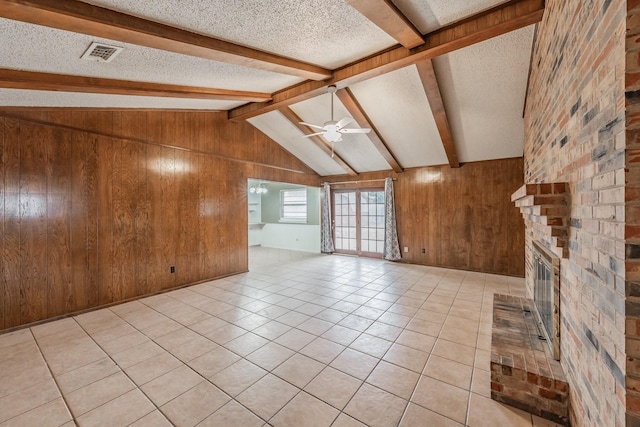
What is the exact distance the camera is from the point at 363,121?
468 cm

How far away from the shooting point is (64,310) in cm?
338

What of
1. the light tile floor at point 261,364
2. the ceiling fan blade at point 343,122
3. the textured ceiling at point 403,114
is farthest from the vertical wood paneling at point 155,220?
the textured ceiling at point 403,114

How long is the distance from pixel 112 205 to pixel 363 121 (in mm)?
4105

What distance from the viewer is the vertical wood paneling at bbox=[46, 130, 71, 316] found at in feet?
10.8

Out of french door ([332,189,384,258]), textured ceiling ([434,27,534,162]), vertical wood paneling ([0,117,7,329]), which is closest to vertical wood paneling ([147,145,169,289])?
vertical wood paneling ([0,117,7,329])

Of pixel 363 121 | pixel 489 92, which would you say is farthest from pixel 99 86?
Result: pixel 489 92

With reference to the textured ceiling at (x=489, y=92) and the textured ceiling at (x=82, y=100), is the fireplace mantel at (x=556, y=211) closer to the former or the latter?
the textured ceiling at (x=489, y=92)

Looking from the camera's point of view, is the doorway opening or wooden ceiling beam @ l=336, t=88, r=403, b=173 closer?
wooden ceiling beam @ l=336, t=88, r=403, b=173

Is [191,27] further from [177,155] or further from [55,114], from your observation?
[177,155]

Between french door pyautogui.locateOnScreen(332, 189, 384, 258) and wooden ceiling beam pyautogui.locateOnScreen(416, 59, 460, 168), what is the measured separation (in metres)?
2.28

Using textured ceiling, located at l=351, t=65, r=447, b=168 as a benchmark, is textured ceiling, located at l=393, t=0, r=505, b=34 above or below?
above

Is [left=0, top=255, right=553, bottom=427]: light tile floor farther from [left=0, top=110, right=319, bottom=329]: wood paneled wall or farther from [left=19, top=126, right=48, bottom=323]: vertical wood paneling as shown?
[left=0, top=110, right=319, bottom=329]: wood paneled wall

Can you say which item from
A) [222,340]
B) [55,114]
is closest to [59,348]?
[222,340]

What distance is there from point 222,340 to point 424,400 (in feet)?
6.49
